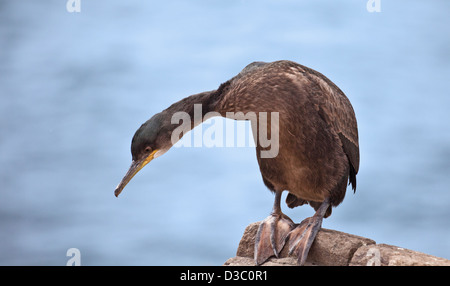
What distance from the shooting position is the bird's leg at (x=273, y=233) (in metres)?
4.51

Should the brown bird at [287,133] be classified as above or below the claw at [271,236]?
above

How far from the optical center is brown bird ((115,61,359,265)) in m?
4.32

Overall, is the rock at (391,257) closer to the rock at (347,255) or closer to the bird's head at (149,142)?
the rock at (347,255)

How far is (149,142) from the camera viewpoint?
428 cm

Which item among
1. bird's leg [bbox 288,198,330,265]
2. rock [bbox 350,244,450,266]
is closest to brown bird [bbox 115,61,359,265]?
bird's leg [bbox 288,198,330,265]

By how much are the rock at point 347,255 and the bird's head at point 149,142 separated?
89cm

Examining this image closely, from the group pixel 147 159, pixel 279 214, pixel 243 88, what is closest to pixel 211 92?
pixel 243 88

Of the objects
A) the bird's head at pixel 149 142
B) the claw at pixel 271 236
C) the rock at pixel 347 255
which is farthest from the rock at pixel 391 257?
the bird's head at pixel 149 142

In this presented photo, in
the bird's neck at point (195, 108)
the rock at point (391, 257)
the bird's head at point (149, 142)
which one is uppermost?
the bird's neck at point (195, 108)

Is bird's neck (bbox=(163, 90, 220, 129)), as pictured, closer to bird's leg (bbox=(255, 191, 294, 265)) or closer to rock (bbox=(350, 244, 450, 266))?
bird's leg (bbox=(255, 191, 294, 265))
